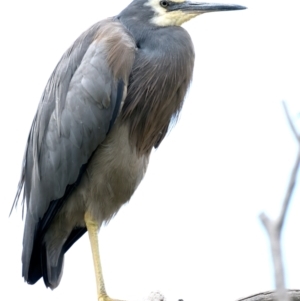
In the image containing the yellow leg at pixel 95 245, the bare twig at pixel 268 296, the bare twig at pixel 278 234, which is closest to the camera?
the bare twig at pixel 278 234

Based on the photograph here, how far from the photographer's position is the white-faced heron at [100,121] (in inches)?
151

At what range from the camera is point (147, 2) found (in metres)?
4.09

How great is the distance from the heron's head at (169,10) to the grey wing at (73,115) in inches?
7.2

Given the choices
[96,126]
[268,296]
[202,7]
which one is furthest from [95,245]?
[202,7]

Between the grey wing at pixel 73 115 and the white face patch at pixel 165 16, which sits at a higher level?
the white face patch at pixel 165 16

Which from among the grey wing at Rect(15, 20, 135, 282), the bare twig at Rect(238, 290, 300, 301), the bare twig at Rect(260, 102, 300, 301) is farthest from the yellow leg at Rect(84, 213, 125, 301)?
the bare twig at Rect(260, 102, 300, 301)

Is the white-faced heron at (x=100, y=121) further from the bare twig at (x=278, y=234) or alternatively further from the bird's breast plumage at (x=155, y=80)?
the bare twig at (x=278, y=234)

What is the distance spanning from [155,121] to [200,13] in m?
0.74

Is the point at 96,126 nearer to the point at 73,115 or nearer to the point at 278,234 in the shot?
the point at 73,115

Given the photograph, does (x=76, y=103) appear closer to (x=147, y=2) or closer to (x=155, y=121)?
(x=155, y=121)

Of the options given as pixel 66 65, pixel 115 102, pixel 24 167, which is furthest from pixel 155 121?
pixel 24 167

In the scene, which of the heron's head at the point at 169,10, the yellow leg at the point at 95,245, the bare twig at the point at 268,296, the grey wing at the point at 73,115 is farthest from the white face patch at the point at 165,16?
the bare twig at the point at 268,296

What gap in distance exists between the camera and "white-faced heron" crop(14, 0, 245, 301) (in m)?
3.84

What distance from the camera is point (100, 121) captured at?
3.80 m
